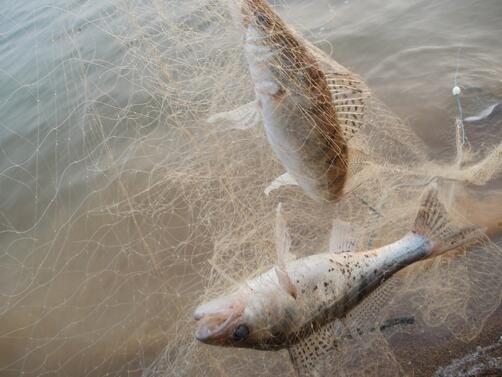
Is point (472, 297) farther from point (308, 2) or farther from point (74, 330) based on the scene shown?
point (308, 2)

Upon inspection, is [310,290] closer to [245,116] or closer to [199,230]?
[245,116]

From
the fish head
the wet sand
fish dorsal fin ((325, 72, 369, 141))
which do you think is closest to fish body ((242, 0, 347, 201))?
fish dorsal fin ((325, 72, 369, 141))

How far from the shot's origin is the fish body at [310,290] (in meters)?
3.30

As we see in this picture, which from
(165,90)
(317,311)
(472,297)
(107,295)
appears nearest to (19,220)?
(107,295)

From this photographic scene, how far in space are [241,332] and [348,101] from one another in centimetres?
198

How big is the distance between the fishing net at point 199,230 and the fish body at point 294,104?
183mm

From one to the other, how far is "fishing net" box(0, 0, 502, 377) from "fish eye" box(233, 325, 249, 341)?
1.86 feet

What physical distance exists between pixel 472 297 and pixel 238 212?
2.30m

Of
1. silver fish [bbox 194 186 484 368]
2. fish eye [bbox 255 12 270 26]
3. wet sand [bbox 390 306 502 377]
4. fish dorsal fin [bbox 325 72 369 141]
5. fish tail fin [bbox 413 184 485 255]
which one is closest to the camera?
fish eye [bbox 255 12 270 26]

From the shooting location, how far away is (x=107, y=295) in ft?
18.3

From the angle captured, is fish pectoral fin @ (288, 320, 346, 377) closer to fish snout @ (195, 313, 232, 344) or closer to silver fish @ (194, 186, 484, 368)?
silver fish @ (194, 186, 484, 368)

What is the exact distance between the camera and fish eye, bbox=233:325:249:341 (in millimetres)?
3303

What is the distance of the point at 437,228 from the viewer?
151 inches

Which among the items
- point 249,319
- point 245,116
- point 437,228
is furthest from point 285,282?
point 437,228
